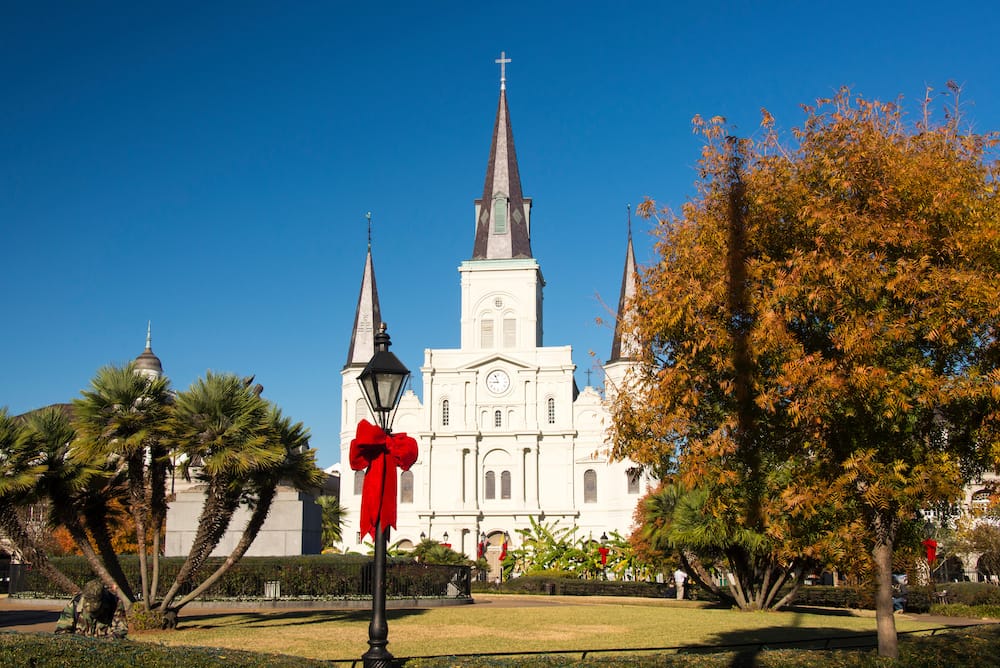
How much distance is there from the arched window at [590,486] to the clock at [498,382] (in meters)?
9.15

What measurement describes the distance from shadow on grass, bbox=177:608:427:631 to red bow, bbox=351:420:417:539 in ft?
24.5

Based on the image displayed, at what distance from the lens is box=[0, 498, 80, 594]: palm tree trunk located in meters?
16.3

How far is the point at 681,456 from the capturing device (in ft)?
43.7

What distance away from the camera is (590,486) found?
244 ft

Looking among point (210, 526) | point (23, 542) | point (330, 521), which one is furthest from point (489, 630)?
point (330, 521)

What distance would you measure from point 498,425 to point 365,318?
13.9 m

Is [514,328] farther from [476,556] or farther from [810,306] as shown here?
[810,306]

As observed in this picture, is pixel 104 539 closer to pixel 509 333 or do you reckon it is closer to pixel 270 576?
pixel 270 576

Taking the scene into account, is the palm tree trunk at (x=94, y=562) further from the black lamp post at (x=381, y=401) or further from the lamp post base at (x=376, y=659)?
the lamp post base at (x=376, y=659)

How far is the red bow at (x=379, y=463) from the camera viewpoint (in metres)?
11.0

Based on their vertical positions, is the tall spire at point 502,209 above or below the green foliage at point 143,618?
above

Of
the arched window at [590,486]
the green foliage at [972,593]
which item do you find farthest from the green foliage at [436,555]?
the arched window at [590,486]

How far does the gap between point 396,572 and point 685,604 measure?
32.4ft

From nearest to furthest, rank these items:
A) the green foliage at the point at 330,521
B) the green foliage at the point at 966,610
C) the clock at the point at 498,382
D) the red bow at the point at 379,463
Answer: the red bow at the point at 379,463 < the green foliage at the point at 966,610 < the green foliage at the point at 330,521 < the clock at the point at 498,382
